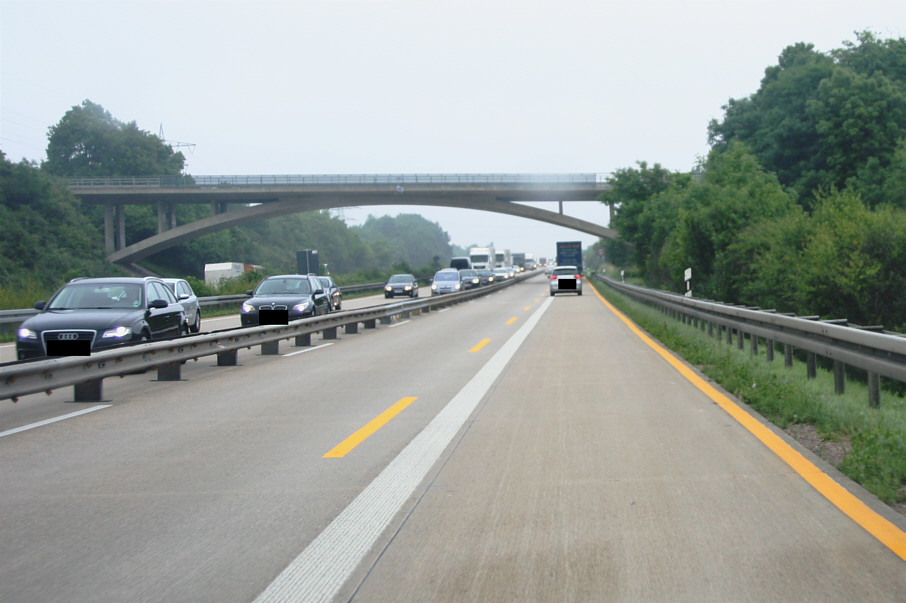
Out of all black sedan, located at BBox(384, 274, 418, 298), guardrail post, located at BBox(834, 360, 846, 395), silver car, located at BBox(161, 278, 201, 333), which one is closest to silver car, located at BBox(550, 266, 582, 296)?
black sedan, located at BBox(384, 274, 418, 298)

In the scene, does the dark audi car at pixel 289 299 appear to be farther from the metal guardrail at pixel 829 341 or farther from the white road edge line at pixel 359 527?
the white road edge line at pixel 359 527

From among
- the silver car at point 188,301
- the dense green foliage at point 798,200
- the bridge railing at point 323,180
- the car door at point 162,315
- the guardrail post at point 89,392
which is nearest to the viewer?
the guardrail post at point 89,392

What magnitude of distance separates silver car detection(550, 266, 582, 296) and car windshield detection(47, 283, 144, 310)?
3424 cm

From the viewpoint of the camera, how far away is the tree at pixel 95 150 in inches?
3760

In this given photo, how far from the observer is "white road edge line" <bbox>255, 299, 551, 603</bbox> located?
3898 mm

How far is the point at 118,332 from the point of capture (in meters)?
12.2

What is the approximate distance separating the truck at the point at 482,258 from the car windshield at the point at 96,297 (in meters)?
67.2

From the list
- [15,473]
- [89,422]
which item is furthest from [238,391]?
[15,473]

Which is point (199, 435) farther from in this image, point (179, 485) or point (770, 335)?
point (770, 335)

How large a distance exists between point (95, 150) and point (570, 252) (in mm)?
57548

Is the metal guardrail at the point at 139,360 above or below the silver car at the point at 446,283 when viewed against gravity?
above

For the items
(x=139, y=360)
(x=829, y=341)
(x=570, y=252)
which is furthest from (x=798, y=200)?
(x=139, y=360)

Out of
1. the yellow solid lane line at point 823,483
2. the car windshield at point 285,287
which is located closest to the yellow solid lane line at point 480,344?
the car windshield at point 285,287

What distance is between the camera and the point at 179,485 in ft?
19.2
